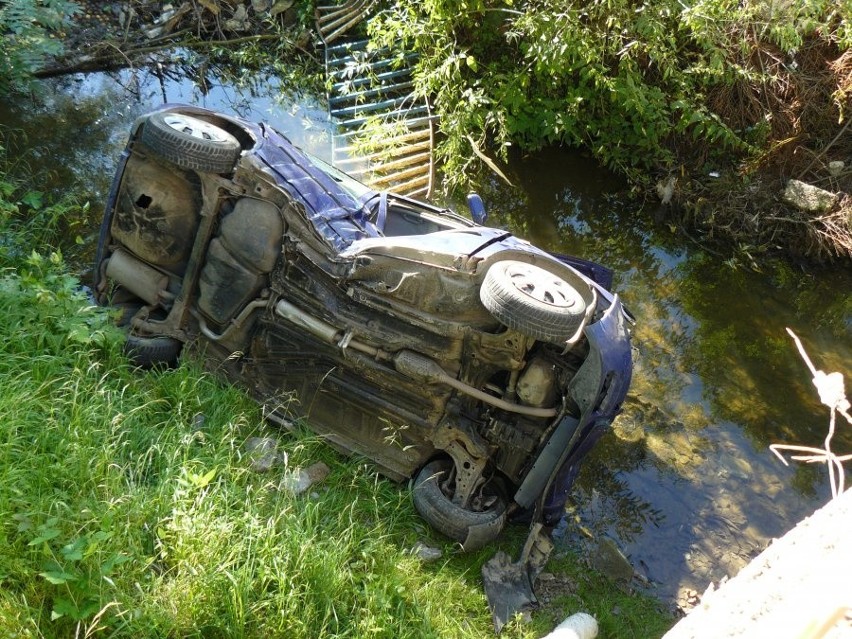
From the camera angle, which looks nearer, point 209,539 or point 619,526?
point 209,539

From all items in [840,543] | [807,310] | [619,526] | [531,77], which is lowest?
[619,526]

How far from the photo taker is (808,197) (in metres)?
7.55

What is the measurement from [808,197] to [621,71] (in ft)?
7.92

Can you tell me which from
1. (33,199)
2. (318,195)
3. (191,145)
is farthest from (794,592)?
(33,199)

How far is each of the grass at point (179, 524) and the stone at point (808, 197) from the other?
5130 millimetres

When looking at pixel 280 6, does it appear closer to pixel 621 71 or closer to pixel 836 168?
pixel 621 71

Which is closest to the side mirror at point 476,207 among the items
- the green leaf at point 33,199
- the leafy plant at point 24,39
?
the green leaf at point 33,199

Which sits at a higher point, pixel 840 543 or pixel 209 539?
pixel 840 543

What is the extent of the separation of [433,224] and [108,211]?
2.02 m

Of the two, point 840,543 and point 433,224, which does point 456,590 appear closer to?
point 433,224

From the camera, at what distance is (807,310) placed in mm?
7043

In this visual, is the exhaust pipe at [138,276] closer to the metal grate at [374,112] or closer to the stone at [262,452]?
the stone at [262,452]

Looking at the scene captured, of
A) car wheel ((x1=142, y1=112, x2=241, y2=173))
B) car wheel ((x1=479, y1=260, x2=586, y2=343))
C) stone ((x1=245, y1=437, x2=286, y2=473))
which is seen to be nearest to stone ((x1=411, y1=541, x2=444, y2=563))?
stone ((x1=245, y1=437, x2=286, y2=473))

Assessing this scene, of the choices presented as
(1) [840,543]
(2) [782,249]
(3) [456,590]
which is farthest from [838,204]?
(1) [840,543]
